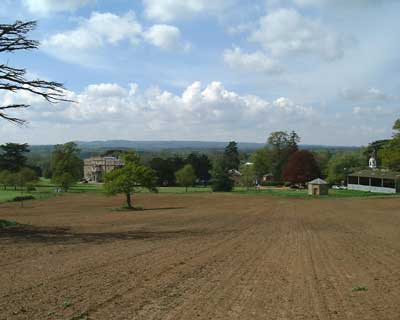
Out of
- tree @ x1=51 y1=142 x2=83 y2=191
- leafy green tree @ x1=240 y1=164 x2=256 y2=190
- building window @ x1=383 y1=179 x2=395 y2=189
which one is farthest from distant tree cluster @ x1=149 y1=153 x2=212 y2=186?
building window @ x1=383 y1=179 x2=395 y2=189

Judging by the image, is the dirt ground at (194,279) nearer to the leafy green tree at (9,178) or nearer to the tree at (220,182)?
the tree at (220,182)

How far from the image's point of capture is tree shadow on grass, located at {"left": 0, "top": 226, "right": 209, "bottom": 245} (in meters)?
17.8

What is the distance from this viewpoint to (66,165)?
319 feet

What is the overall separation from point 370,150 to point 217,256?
12788 cm

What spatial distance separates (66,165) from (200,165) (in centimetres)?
4485

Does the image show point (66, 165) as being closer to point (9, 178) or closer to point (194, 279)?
point (9, 178)

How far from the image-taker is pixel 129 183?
50.3 metres

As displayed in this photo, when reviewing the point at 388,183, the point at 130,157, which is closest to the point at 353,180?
the point at 388,183

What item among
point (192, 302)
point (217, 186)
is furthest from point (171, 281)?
point (217, 186)

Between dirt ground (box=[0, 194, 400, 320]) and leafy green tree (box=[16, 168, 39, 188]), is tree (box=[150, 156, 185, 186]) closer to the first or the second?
leafy green tree (box=[16, 168, 39, 188])

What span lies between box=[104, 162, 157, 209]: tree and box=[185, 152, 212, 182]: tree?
3098 inches

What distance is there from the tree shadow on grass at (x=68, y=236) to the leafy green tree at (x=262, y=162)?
99.5m

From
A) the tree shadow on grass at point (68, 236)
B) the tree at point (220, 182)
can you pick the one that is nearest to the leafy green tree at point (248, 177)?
the tree at point (220, 182)

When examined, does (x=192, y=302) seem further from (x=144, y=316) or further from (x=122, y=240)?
(x=122, y=240)
